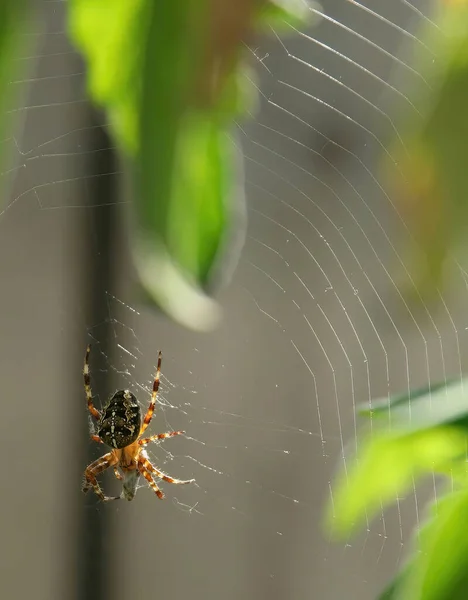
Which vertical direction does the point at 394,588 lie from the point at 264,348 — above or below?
below

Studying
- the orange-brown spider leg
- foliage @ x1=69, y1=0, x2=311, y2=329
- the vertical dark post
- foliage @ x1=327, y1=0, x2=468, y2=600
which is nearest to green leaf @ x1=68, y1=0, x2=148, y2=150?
foliage @ x1=69, y1=0, x2=311, y2=329

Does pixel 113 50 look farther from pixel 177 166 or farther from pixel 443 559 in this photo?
pixel 443 559

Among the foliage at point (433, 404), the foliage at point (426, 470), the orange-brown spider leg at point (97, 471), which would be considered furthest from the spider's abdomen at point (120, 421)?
the foliage at point (426, 470)

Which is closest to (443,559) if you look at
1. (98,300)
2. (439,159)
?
(439,159)

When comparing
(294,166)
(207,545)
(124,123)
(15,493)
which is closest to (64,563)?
(15,493)

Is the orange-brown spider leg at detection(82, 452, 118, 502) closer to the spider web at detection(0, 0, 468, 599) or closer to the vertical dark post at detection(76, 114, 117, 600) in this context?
the spider web at detection(0, 0, 468, 599)

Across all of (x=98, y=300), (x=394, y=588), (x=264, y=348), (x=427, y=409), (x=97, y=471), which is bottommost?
(x=394, y=588)

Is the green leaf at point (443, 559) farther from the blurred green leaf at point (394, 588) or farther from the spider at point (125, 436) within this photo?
the spider at point (125, 436)

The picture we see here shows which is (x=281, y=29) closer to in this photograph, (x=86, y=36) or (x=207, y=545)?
A: (x=86, y=36)
